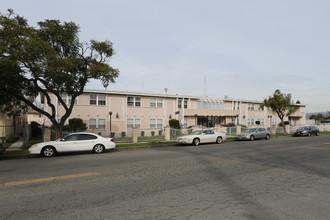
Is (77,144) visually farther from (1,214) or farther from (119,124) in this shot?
(119,124)

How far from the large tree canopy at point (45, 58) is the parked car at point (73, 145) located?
284cm

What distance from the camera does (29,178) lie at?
262 inches

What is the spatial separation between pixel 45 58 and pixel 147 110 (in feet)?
60.5

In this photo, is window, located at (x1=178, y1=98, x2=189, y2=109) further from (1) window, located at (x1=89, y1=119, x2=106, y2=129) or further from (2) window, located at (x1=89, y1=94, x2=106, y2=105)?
(1) window, located at (x1=89, y1=119, x2=106, y2=129)

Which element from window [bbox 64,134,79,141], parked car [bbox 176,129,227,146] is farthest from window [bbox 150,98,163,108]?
window [bbox 64,134,79,141]

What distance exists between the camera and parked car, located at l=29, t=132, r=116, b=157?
11.9 meters

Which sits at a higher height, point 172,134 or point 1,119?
point 1,119

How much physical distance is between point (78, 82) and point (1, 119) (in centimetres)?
1484

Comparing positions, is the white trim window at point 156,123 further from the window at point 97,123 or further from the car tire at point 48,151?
the car tire at point 48,151

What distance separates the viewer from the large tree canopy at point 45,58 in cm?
1086

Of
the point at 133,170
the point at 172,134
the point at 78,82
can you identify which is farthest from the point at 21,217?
the point at 172,134

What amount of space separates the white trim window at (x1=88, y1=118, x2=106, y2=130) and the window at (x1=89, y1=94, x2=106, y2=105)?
206 centimetres

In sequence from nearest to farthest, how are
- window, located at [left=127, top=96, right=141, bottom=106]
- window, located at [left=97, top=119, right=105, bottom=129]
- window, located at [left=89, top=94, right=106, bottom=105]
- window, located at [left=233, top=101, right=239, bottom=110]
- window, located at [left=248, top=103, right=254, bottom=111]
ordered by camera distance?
window, located at [left=89, top=94, right=106, bottom=105] < window, located at [left=97, top=119, right=105, bottom=129] < window, located at [left=127, top=96, right=141, bottom=106] < window, located at [left=233, top=101, right=239, bottom=110] < window, located at [left=248, top=103, right=254, bottom=111]

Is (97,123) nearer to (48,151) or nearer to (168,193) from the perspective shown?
(48,151)
